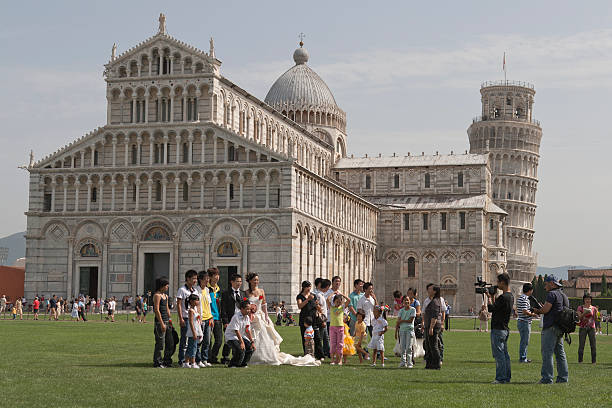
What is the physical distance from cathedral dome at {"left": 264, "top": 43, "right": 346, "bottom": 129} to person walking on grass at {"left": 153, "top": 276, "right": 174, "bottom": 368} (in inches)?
3001

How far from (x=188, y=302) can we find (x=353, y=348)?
493cm

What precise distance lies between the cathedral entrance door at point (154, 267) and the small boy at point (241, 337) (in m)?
47.6

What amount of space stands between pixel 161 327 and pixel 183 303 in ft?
2.41

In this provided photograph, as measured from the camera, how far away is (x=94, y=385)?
53.3ft

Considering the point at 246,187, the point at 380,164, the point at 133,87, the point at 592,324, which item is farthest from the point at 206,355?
the point at 380,164

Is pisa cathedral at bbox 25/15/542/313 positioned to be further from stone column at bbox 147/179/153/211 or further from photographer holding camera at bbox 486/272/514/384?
photographer holding camera at bbox 486/272/514/384

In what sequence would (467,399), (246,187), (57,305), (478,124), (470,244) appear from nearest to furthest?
(467,399), (57,305), (246,187), (470,244), (478,124)

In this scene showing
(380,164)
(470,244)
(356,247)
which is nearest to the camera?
(356,247)

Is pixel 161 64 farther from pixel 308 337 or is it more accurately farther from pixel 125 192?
pixel 308 337

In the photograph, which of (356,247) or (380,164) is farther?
(380,164)

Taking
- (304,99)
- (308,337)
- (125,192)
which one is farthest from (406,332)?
(304,99)

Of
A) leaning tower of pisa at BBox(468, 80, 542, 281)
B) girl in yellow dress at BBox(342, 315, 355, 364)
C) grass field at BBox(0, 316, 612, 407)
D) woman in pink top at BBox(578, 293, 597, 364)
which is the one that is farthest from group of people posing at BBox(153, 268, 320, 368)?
leaning tower of pisa at BBox(468, 80, 542, 281)

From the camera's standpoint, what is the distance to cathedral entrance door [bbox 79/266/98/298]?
68.9m

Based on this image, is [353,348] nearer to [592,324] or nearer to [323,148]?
[592,324]
